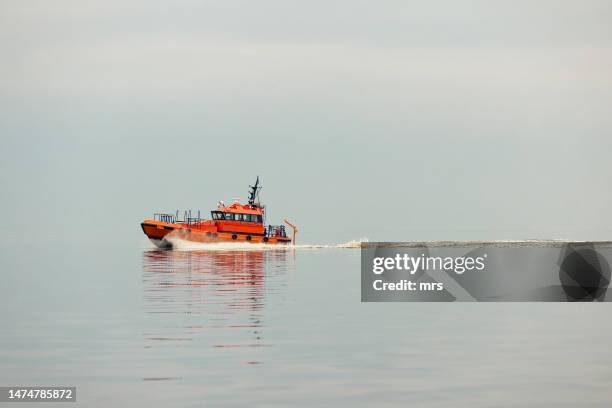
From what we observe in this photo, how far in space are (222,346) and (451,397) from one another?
8042mm

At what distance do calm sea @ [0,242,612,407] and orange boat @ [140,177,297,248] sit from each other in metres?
44.4

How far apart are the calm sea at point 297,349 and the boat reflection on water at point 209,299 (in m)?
0.12

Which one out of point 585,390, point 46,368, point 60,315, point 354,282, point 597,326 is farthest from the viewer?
point 354,282

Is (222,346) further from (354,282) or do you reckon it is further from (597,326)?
(354,282)

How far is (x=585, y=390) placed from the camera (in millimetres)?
23016

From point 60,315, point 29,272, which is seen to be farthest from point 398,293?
point 29,272

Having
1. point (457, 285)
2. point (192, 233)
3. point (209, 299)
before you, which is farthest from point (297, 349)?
point (192, 233)

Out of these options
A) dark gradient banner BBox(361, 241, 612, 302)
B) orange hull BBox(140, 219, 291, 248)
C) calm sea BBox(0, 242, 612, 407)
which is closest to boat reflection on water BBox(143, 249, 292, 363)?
calm sea BBox(0, 242, 612, 407)

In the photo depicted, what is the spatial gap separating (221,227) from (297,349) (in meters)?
65.9

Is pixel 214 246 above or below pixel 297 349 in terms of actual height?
above

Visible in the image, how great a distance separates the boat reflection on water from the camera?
3000cm

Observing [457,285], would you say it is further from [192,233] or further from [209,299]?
[192,233]

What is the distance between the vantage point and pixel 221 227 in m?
93.6

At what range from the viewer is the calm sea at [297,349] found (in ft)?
73.6
